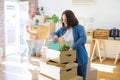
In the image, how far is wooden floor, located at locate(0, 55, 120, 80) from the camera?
154 inches

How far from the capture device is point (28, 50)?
554cm

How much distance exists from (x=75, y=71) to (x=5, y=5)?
4.43 m

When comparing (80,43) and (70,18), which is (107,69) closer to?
(80,43)

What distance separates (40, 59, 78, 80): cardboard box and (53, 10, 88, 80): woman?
106mm

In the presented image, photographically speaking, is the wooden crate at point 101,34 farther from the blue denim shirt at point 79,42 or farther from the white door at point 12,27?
the blue denim shirt at point 79,42

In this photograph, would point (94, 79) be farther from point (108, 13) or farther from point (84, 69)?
point (108, 13)

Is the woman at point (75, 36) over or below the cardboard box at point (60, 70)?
over

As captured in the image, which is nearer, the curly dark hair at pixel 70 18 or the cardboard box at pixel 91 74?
the curly dark hair at pixel 70 18

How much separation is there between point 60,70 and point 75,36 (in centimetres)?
48

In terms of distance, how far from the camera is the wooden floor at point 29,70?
391 centimetres

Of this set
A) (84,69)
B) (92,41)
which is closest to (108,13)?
(92,41)

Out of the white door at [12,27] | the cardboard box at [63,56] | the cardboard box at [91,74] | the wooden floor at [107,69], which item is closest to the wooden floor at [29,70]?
the wooden floor at [107,69]

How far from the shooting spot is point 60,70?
2.21 meters

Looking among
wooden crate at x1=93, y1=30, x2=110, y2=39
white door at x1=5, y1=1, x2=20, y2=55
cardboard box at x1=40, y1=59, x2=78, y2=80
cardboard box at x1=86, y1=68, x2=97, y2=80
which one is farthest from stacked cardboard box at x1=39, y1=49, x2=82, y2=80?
white door at x1=5, y1=1, x2=20, y2=55
